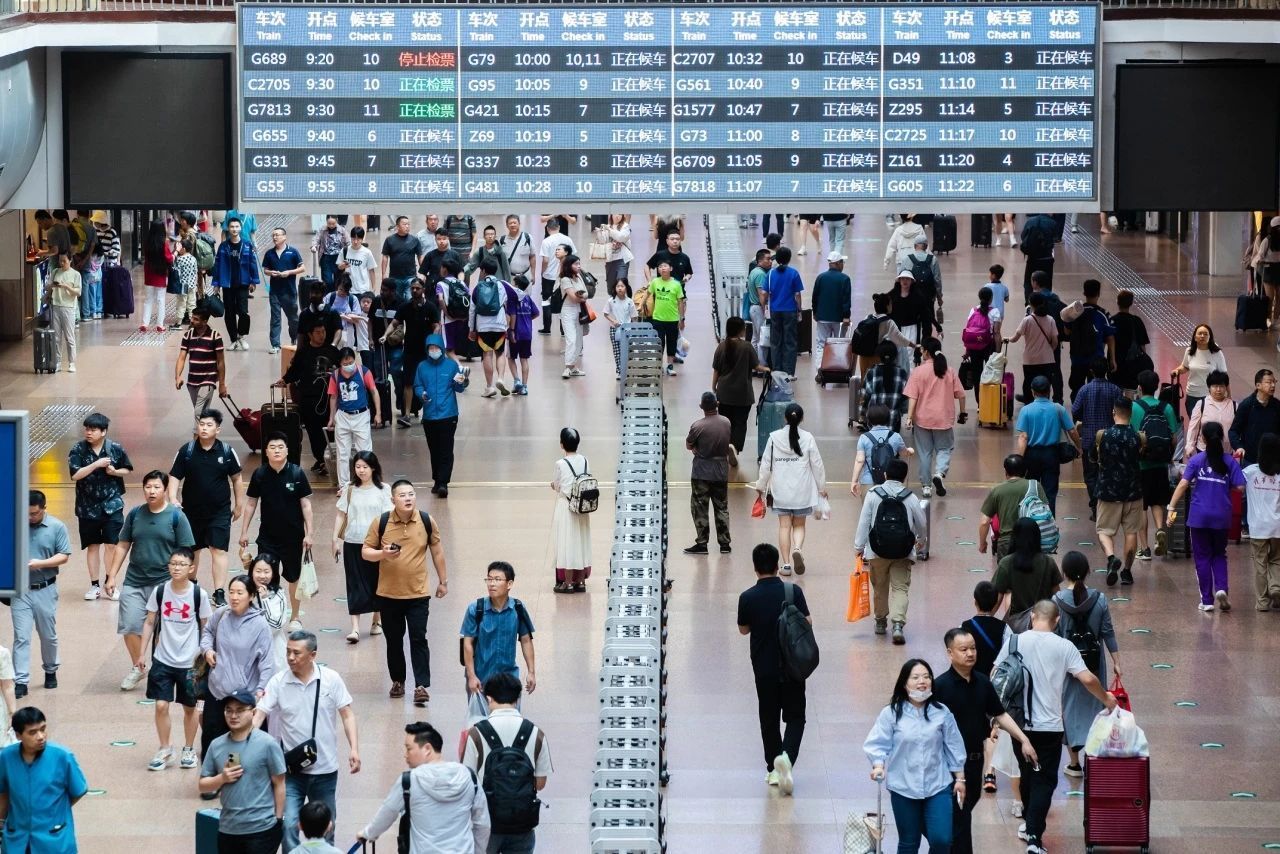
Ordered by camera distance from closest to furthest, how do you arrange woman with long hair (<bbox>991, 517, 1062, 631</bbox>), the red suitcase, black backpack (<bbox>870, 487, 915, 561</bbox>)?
the red suitcase → woman with long hair (<bbox>991, 517, 1062, 631</bbox>) → black backpack (<bbox>870, 487, 915, 561</bbox>)

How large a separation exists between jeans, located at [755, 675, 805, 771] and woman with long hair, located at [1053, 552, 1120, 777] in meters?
1.44

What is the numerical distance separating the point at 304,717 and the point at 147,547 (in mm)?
3029

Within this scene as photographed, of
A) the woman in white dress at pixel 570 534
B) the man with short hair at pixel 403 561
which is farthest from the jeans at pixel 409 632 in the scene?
the woman in white dress at pixel 570 534

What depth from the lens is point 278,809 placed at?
10.4 metres

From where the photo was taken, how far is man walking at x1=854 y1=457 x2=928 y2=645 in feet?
47.6

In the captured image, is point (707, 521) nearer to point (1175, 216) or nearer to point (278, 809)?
point (278, 809)

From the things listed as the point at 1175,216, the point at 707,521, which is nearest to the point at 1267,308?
the point at 1175,216

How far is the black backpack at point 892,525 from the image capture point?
1450 centimetres

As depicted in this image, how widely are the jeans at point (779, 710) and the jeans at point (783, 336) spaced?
459 inches

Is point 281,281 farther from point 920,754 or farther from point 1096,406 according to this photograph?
→ point 920,754

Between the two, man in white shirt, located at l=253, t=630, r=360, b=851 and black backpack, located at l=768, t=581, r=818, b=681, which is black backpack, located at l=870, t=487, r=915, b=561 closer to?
black backpack, located at l=768, t=581, r=818, b=681

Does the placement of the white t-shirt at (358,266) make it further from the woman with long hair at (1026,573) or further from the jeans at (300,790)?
the jeans at (300,790)

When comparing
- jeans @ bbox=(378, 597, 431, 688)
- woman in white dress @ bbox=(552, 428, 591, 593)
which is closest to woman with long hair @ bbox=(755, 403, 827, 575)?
woman in white dress @ bbox=(552, 428, 591, 593)

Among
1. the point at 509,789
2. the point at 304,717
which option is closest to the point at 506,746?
the point at 509,789
